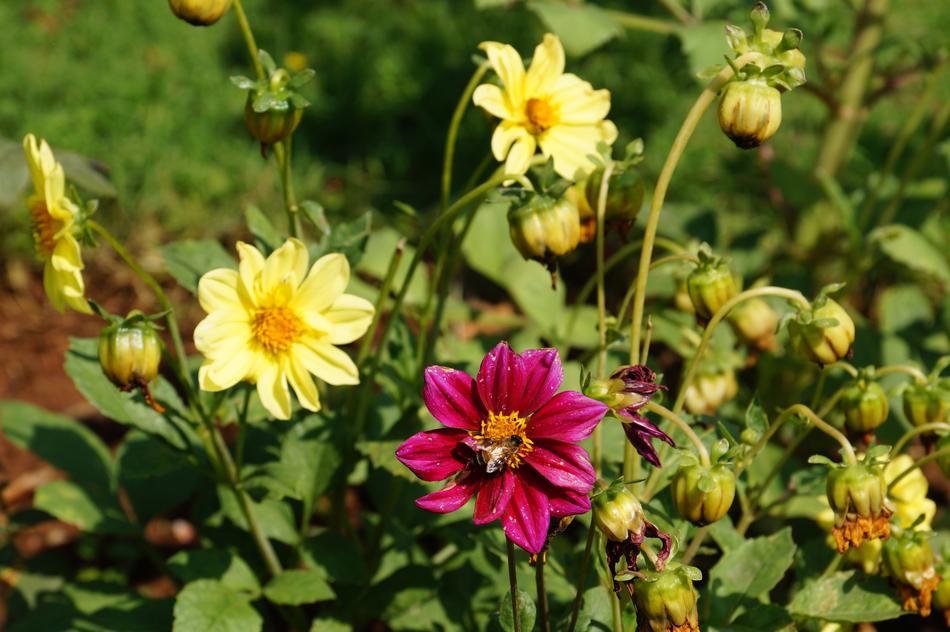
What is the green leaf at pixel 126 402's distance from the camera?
180cm

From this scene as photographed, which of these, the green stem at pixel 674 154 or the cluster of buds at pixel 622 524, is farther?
the green stem at pixel 674 154

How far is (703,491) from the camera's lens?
1337 millimetres

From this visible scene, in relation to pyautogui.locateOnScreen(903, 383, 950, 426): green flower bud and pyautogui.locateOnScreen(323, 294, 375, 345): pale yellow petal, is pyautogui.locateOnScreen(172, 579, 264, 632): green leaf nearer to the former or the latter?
pyautogui.locateOnScreen(323, 294, 375, 345): pale yellow petal

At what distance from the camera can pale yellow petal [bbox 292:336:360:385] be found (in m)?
1.52

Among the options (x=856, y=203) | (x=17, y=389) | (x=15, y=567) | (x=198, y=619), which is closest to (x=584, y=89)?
(x=198, y=619)

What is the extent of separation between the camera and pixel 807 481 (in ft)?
5.81

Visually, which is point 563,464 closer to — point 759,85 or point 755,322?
point 759,85

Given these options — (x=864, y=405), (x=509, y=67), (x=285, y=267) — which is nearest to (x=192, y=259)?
(x=285, y=267)

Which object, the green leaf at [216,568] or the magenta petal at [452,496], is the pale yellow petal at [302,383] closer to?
the magenta petal at [452,496]

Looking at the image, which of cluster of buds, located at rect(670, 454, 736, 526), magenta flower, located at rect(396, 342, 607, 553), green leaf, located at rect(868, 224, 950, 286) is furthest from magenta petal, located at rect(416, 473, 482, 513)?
green leaf, located at rect(868, 224, 950, 286)

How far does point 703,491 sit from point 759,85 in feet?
1.63

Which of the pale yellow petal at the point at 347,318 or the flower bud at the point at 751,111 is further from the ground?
the flower bud at the point at 751,111

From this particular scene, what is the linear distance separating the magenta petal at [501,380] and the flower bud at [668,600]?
25cm

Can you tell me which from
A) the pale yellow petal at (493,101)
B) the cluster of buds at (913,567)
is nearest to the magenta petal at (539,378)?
the pale yellow petal at (493,101)
